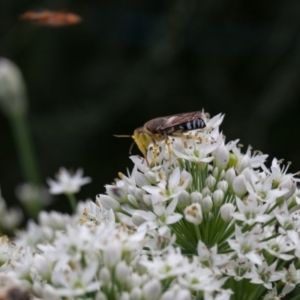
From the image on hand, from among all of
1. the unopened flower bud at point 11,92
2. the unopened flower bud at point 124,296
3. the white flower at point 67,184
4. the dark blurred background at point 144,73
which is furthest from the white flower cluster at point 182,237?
the dark blurred background at point 144,73

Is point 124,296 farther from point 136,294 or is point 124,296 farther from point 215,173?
point 215,173

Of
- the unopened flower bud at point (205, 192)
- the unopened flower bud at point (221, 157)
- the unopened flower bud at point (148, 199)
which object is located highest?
the unopened flower bud at point (221, 157)

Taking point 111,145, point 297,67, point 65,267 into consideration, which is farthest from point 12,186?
point 65,267

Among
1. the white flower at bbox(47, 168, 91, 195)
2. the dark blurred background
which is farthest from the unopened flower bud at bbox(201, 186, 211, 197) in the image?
the dark blurred background

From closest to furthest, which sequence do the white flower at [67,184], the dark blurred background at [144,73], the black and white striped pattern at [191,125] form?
1. the black and white striped pattern at [191,125]
2. the white flower at [67,184]
3. the dark blurred background at [144,73]

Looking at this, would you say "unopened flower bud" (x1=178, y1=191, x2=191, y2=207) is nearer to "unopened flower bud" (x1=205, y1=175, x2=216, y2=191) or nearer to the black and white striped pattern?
"unopened flower bud" (x1=205, y1=175, x2=216, y2=191)

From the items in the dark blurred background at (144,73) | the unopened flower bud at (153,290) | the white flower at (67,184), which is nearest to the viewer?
the unopened flower bud at (153,290)

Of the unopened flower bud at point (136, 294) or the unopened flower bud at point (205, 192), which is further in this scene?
the unopened flower bud at point (205, 192)

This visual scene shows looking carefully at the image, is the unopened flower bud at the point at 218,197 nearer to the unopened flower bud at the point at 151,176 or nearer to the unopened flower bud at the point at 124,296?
the unopened flower bud at the point at 151,176
